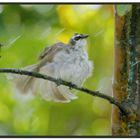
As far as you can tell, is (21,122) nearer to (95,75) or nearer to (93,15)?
(95,75)

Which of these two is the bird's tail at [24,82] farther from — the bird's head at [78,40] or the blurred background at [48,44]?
the bird's head at [78,40]

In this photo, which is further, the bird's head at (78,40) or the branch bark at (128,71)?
the bird's head at (78,40)

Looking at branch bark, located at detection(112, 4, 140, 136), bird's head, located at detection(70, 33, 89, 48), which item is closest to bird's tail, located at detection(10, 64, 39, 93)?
bird's head, located at detection(70, 33, 89, 48)

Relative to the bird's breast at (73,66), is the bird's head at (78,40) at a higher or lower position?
higher

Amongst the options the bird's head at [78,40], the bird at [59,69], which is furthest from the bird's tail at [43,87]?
the bird's head at [78,40]

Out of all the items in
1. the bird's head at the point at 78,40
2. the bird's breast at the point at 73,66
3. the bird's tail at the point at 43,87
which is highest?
the bird's head at the point at 78,40

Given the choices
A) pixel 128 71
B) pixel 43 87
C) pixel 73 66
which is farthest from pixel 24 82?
pixel 128 71
